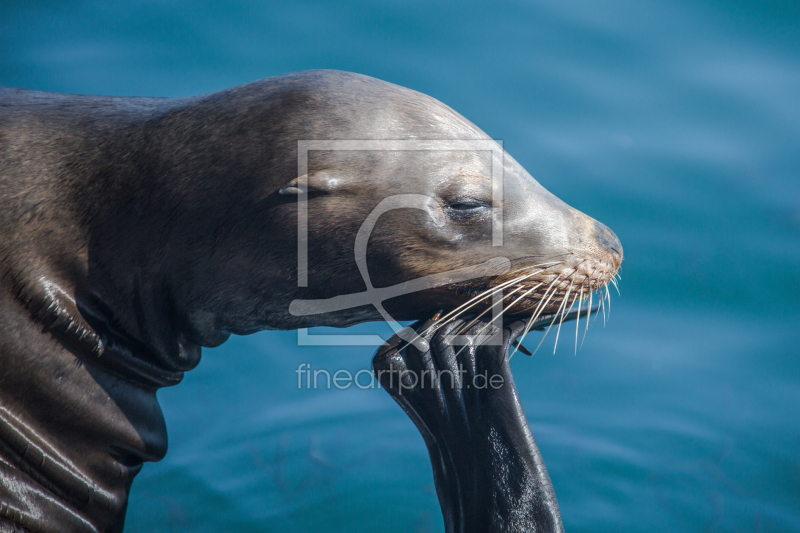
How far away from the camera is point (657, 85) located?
287 inches

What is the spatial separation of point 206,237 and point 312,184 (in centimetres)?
39

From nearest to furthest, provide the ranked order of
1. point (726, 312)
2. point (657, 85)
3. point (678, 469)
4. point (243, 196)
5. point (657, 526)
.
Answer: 1. point (243, 196)
2. point (657, 526)
3. point (678, 469)
4. point (726, 312)
5. point (657, 85)


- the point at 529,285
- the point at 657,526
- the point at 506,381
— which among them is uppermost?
the point at 529,285

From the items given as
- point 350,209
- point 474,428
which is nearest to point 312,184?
point 350,209

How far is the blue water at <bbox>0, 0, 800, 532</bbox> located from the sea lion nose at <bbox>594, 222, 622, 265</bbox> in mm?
1975

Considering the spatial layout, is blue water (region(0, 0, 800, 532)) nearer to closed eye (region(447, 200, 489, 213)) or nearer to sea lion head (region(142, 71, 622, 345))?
sea lion head (region(142, 71, 622, 345))

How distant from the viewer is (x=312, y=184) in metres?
2.54

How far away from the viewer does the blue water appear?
14.9 feet

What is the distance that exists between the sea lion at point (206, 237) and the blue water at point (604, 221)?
182 cm

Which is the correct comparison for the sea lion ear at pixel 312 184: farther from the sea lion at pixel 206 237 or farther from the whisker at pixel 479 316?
the whisker at pixel 479 316

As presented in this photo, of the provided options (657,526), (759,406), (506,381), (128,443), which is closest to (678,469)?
(657,526)

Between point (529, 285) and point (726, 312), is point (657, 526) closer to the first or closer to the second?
point (726, 312)

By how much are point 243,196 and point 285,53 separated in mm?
5218

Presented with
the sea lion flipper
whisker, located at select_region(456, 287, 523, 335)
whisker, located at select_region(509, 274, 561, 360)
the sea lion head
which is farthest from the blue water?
the sea lion head
